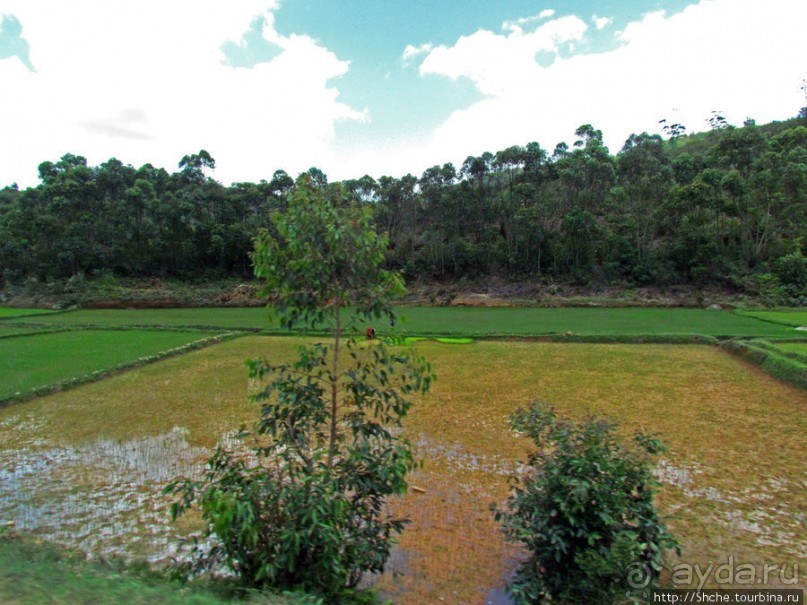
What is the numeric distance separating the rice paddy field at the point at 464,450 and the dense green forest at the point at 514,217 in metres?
15.3

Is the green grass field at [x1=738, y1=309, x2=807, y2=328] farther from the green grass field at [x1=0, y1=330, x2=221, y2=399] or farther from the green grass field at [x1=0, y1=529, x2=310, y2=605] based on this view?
the green grass field at [x1=0, y1=330, x2=221, y2=399]

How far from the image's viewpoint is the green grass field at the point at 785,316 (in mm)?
15234

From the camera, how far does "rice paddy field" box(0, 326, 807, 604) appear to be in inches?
157

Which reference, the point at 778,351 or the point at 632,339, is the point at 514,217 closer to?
the point at 632,339

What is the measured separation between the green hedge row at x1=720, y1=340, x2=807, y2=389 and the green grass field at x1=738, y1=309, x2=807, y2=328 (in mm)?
5020

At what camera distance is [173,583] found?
2.97 meters

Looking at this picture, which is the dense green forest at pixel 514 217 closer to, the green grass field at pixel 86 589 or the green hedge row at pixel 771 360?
the green hedge row at pixel 771 360

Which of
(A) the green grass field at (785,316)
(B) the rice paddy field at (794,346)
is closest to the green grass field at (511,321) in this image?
(A) the green grass field at (785,316)

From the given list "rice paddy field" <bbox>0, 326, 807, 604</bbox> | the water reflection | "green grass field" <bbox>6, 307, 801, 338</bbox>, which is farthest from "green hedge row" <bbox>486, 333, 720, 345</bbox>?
the water reflection

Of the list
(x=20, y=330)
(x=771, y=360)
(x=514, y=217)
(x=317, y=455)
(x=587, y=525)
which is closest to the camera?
A: (x=587, y=525)

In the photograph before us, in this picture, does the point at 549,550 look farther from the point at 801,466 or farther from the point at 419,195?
the point at 419,195

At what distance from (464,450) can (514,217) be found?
2337 centimetres

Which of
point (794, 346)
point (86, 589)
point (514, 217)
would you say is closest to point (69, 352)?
point (86, 589)

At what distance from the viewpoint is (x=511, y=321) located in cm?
1830
